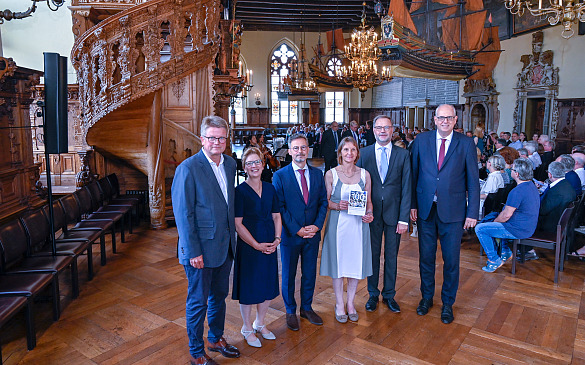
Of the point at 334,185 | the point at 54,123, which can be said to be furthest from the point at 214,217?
the point at 54,123

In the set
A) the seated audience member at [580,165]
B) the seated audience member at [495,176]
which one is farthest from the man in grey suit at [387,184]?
the seated audience member at [580,165]

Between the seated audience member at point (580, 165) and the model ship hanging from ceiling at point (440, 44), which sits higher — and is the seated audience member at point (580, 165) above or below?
below

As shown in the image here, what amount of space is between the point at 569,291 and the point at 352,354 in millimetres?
2474

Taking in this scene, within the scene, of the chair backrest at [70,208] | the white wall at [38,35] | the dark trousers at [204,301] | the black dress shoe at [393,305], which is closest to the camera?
the dark trousers at [204,301]

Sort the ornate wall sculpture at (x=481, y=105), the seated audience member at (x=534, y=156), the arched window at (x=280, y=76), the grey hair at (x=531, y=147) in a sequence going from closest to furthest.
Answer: the grey hair at (x=531, y=147) < the seated audience member at (x=534, y=156) < the ornate wall sculpture at (x=481, y=105) < the arched window at (x=280, y=76)

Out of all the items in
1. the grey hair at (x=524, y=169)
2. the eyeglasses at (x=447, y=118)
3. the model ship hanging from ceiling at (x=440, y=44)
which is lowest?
the grey hair at (x=524, y=169)

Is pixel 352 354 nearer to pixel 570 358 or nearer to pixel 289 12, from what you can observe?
pixel 570 358

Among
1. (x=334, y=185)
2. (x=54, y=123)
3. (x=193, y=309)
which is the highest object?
(x=54, y=123)

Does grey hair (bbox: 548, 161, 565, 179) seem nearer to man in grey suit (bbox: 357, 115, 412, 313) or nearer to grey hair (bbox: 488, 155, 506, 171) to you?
grey hair (bbox: 488, 155, 506, 171)

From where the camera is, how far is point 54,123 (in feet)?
12.1

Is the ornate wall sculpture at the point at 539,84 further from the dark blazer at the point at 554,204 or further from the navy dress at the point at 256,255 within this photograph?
the navy dress at the point at 256,255

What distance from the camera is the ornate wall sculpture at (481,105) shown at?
13859 millimetres

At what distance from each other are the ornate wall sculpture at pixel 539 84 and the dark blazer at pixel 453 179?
1052cm

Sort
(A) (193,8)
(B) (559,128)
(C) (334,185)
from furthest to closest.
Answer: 1. (B) (559,128)
2. (A) (193,8)
3. (C) (334,185)
